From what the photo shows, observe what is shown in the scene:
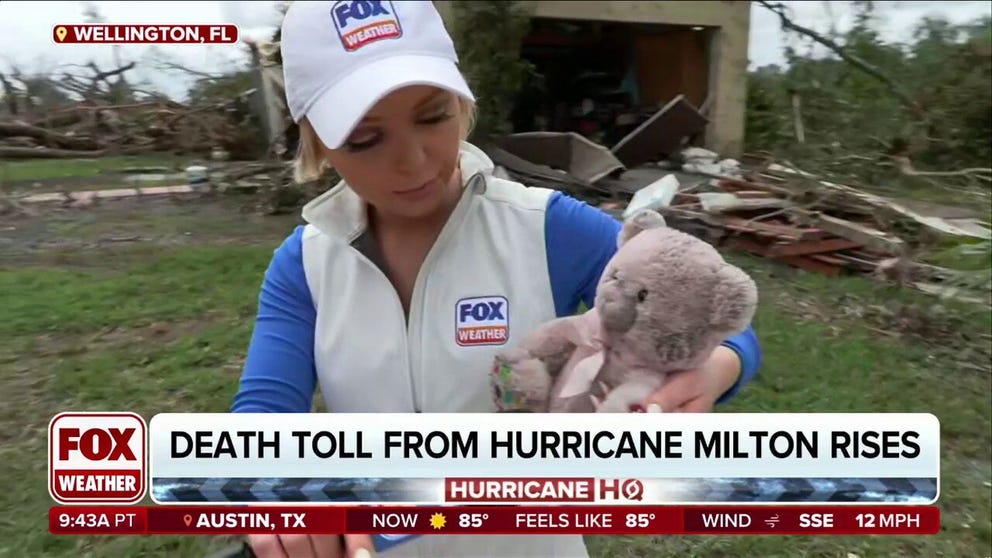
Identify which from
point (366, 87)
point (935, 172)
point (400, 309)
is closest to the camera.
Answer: point (366, 87)

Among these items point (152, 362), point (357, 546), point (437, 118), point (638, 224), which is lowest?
point (357, 546)

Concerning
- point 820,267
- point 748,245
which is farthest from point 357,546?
point 820,267

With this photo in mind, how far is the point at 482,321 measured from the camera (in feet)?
2.72

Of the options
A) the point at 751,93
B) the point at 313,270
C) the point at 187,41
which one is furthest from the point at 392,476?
the point at 751,93

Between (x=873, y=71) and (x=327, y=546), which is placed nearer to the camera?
(x=327, y=546)

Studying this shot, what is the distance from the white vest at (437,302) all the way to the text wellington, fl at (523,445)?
1.4 inches

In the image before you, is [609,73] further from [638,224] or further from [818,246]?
[818,246]

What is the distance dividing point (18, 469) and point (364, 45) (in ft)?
1.95

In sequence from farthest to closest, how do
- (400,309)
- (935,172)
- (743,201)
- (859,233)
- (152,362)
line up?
(859,233) → (935,172) → (743,201) → (152,362) → (400,309)

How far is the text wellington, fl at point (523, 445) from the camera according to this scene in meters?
0.81

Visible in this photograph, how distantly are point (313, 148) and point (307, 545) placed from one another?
16.0 inches

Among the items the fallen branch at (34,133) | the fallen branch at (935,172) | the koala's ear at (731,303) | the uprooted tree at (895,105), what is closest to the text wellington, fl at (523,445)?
the koala's ear at (731,303)

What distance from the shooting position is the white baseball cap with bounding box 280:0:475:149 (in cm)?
73

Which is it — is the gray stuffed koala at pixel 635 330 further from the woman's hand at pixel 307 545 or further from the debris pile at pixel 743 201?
the woman's hand at pixel 307 545
